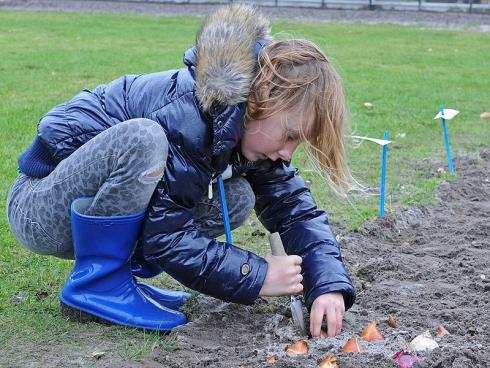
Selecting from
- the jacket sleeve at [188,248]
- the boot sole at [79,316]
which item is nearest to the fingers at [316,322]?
the jacket sleeve at [188,248]

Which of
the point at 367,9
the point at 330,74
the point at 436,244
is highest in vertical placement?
the point at 330,74

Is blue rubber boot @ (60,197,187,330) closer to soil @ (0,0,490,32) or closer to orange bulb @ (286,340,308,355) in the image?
orange bulb @ (286,340,308,355)

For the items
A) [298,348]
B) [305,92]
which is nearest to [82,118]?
[305,92]

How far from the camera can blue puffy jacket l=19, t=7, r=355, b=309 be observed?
107 inches

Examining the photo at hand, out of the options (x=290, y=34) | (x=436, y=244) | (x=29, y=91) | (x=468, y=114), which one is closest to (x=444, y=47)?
(x=468, y=114)

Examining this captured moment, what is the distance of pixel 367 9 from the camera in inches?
982

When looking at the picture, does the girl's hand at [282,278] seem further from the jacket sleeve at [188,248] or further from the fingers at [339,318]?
the fingers at [339,318]

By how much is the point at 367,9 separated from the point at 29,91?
1762cm

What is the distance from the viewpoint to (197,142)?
2.79 meters

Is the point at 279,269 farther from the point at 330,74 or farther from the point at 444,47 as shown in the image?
the point at 444,47

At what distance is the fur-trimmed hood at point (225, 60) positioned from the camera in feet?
8.86

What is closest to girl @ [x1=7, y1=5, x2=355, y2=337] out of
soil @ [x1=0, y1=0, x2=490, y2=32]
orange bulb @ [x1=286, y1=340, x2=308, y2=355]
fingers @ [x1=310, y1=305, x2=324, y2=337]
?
fingers @ [x1=310, y1=305, x2=324, y2=337]

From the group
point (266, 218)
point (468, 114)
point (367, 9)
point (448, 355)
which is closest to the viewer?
point (448, 355)

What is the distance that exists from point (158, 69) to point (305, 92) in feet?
29.8
